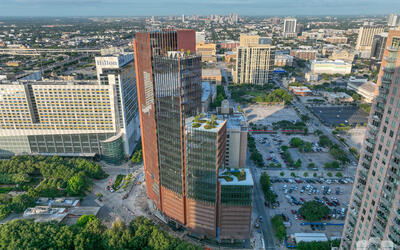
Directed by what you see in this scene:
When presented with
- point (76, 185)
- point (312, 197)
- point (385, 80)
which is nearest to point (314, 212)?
point (312, 197)

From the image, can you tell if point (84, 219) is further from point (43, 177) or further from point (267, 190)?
point (267, 190)

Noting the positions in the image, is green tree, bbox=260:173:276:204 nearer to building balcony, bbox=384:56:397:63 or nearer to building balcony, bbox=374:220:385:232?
building balcony, bbox=374:220:385:232

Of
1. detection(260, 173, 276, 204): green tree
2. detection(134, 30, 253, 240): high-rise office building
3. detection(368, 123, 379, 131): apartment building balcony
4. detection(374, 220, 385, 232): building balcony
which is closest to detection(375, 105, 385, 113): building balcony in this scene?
detection(368, 123, 379, 131): apartment building balcony

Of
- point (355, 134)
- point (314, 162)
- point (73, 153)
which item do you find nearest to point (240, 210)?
point (314, 162)

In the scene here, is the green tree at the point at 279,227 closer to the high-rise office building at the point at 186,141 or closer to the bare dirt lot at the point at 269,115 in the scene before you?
the high-rise office building at the point at 186,141

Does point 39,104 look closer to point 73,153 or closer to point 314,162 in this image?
point 73,153
